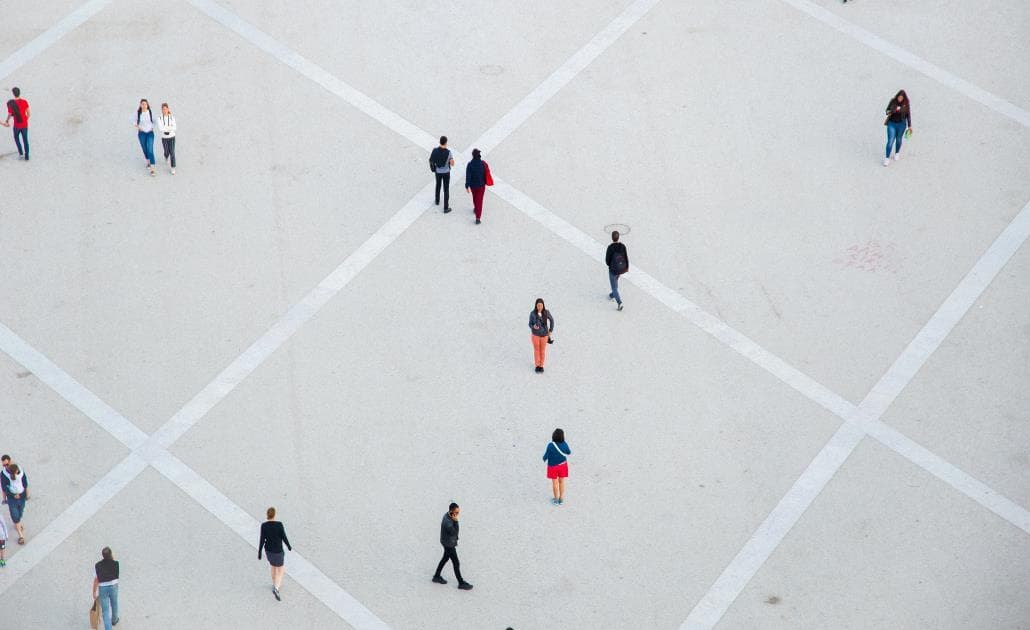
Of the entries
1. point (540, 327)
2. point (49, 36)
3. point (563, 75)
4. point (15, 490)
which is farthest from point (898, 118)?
point (49, 36)

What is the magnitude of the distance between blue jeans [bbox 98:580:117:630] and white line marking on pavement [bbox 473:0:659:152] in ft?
33.4

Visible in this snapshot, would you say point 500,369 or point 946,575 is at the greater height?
point 500,369

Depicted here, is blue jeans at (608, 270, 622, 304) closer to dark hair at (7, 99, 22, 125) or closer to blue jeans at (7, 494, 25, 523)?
blue jeans at (7, 494, 25, 523)

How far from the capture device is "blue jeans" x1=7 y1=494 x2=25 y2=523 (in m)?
17.7

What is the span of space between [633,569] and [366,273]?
6.50 meters

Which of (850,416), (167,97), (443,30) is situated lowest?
(850,416)

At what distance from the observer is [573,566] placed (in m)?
18.0

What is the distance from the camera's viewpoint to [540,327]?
19.6 meters

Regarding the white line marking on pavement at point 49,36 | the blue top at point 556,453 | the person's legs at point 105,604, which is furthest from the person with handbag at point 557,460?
the white line marking on pavement at point 49,36

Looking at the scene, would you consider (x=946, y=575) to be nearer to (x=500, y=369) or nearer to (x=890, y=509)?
(x=890, y=509)

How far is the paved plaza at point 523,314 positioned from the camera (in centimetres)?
1795

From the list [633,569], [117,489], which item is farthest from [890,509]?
[117,489]

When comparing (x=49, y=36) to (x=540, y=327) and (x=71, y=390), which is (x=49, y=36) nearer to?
(x=71, y=390)

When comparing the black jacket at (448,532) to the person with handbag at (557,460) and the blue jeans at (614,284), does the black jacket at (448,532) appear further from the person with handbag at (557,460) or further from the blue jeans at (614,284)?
the blue jeans at (614,284)
